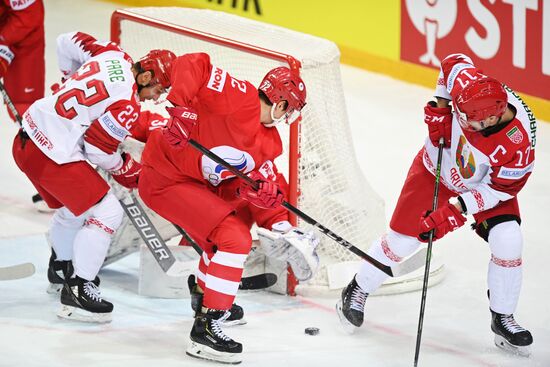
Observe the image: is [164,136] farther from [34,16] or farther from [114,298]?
[34,16]

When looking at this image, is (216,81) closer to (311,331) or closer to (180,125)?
(180,125)

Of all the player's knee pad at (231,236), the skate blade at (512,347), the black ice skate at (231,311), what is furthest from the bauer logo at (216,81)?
the skate blade at (512,347)

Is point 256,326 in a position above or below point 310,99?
below

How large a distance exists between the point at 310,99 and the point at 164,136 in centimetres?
94

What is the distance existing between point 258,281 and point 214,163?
0.89 m

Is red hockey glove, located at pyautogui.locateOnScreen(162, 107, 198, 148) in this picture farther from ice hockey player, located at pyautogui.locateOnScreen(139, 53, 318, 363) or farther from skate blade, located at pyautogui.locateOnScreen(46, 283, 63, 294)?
skate blade, located at pyautogui.locateOnScreen(46, 283, 63, 294)

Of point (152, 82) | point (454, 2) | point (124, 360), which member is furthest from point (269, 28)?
point (454, 2)

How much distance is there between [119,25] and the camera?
6086mm

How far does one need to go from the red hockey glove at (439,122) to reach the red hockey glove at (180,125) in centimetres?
90

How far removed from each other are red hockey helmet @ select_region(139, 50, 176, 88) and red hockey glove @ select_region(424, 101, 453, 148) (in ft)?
3.37

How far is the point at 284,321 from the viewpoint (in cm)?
521

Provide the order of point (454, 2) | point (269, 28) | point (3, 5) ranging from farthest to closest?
point (454, 2)
point (3, 5)
point (269, 28)

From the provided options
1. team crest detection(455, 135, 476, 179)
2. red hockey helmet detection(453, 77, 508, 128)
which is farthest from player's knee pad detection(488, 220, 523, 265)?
red hockey helmet detection(453, 77, 508, 128)

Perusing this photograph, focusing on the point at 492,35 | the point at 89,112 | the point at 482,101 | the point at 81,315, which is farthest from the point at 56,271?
the point at 492,35
